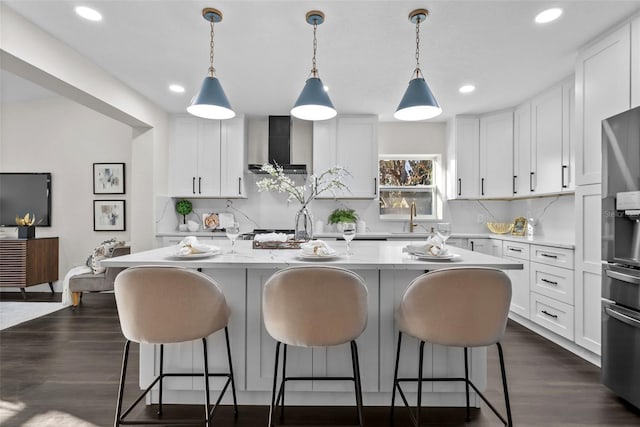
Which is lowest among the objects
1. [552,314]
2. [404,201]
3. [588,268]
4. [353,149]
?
[552,314]

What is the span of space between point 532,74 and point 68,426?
4483 millimetres

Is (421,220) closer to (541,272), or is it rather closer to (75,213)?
(541,272)

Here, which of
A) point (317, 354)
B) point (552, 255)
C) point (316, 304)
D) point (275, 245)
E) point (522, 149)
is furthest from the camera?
point (522, 149)

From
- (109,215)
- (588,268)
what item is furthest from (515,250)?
(109,215)

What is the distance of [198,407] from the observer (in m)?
2.05

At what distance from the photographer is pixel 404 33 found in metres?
2.59

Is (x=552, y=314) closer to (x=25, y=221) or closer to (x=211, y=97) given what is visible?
(x=211, y=97)

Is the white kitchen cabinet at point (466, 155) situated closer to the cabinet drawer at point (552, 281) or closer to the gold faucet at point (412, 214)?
the gold faucet at point (412, 214)

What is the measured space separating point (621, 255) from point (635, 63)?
131cm

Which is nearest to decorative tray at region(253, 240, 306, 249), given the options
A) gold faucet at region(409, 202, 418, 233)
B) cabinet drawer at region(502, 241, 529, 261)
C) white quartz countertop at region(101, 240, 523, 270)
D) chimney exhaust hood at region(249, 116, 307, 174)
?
white quartz countertop at region(101, 240, 523, 270)

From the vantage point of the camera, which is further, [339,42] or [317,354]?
[339,42]

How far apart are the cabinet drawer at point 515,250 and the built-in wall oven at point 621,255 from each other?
136cm

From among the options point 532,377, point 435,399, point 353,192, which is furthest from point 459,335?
point 353,192

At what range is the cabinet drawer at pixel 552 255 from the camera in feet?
9.56
